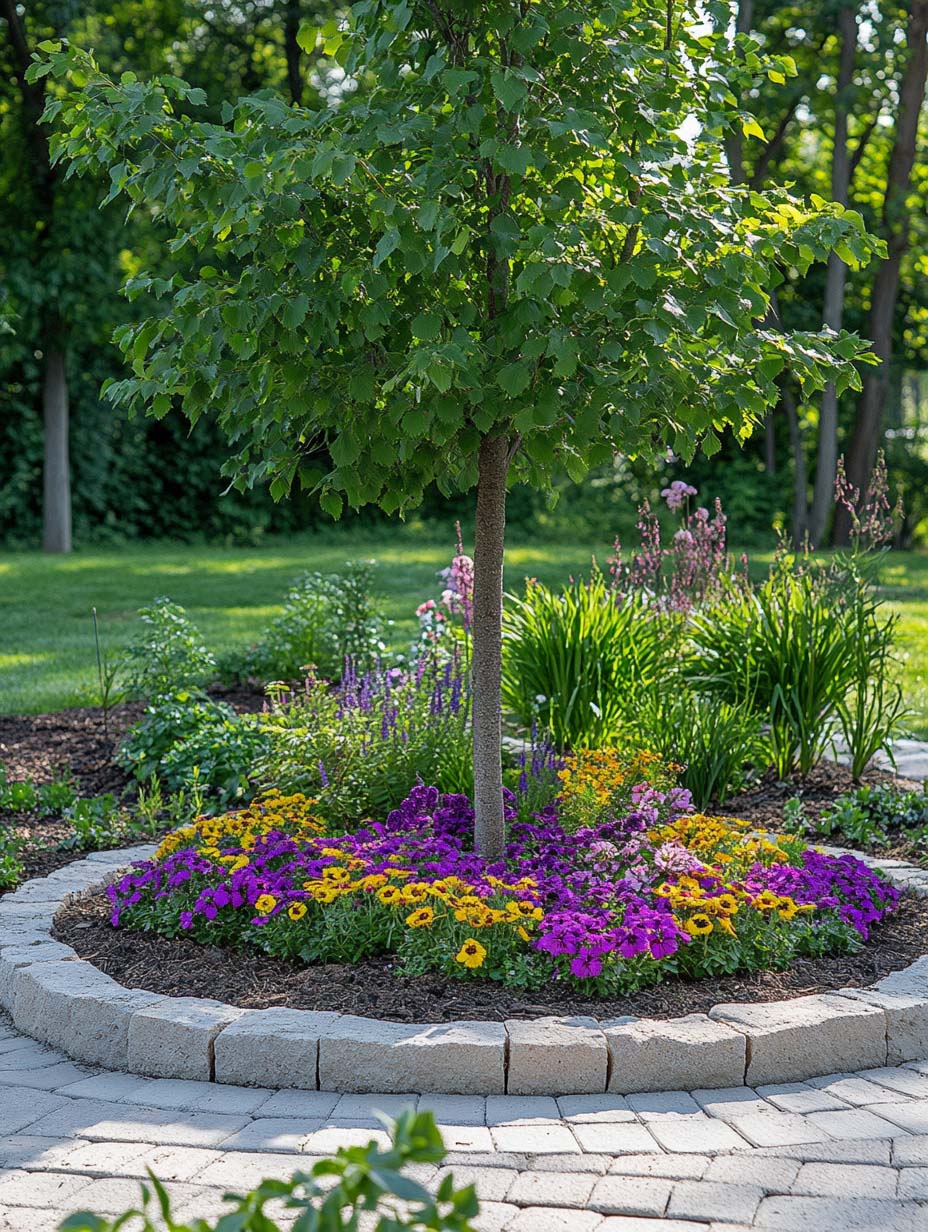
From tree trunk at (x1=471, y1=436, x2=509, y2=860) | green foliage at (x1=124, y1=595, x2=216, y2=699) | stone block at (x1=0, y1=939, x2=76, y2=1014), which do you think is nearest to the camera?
stone block at (x1=0, y1=939, x2=76, y2=1014)

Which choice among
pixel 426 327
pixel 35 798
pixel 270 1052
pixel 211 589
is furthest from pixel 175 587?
pixel 270 1052

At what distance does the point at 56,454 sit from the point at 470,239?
523 inches

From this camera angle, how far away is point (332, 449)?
3738 millimetres

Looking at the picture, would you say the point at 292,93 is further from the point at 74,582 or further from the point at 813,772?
the point at 813,772

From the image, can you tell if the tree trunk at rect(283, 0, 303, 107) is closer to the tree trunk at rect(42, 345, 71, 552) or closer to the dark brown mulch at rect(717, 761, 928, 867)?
the tree trunk at rect(42, 345, 71, 552)

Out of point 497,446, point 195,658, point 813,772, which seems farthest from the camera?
point 195,658

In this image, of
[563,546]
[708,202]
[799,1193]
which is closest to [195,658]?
[708,202]

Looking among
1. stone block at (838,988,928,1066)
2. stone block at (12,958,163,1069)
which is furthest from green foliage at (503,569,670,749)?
stone block at (12,958,163,1069)

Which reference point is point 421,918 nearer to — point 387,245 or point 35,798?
point 387,245

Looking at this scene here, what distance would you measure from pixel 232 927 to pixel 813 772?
10.5ft

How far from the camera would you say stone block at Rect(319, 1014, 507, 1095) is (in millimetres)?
3102

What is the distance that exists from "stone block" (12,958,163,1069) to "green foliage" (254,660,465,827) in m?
1.48

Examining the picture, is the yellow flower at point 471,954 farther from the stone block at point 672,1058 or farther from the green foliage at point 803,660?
the green foliage at point 803,660

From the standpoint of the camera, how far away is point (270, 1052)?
10.4 ft
